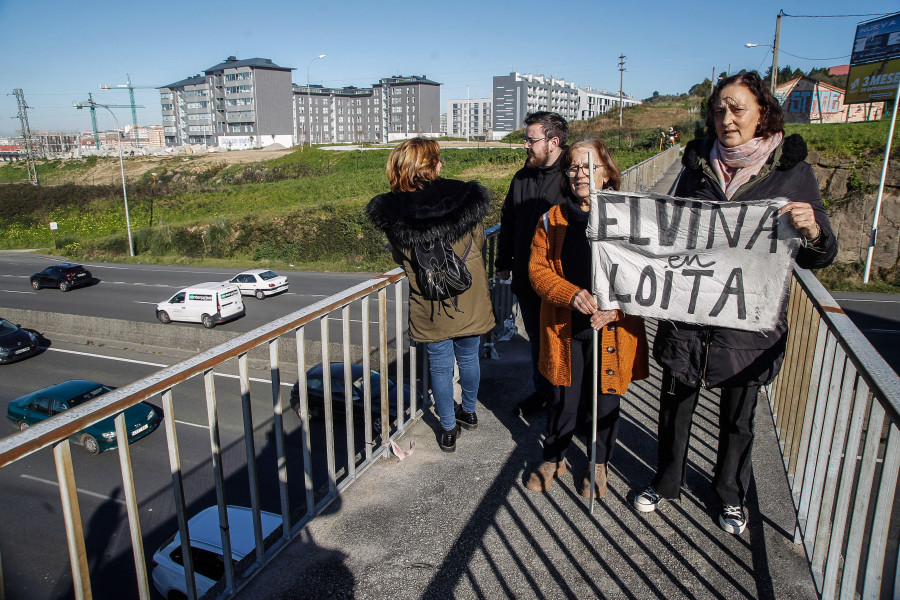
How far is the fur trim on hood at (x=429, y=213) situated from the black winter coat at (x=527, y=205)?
63 centimetres

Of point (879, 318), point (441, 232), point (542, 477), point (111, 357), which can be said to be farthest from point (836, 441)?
point (111, 357)

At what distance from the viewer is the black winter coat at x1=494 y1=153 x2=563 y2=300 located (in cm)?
353

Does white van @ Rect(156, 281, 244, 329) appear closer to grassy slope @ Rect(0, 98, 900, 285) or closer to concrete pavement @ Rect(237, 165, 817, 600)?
grassy slope @ Rect(0, 98, 900, 285)

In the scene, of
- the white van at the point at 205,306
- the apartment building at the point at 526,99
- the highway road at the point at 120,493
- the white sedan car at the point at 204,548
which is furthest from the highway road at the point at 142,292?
the apartment building at the point at 526,99

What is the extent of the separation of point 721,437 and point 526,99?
4863 inches

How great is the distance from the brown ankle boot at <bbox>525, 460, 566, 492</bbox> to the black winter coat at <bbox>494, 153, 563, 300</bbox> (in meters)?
1.03

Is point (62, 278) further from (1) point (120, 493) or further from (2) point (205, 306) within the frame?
(1) point (120, 493)

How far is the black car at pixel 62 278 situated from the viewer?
29047 millimetres

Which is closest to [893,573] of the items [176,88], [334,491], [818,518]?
[818,518]

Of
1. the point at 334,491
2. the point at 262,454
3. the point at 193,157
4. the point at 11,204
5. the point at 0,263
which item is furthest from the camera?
the point at 193,157

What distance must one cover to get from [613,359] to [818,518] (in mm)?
951

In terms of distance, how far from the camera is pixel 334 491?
2846 millimetres

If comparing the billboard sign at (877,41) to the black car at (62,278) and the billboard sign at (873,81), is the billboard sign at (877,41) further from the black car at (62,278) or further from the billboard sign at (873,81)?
the black car at (62,278)

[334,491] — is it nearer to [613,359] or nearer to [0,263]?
[613,359]
